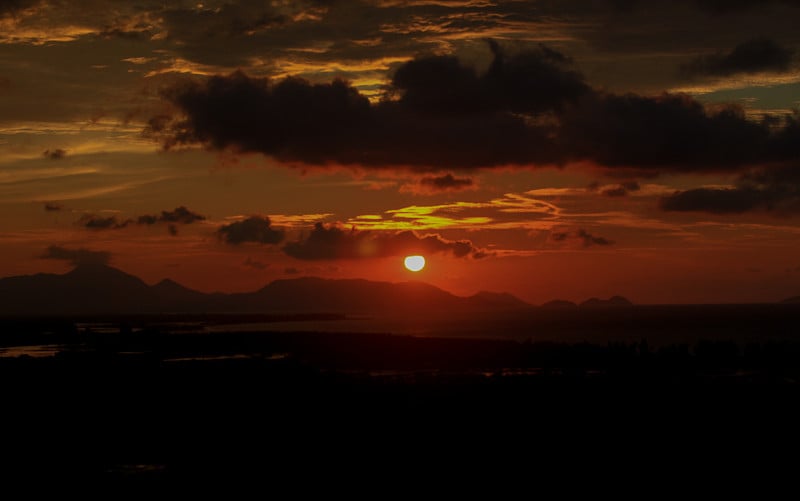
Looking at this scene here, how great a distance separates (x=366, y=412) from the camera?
39.0 metres

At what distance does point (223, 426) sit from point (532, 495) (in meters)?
15.5

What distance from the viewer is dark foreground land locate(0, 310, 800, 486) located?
1160 inches

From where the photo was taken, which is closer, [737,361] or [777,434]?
[777,434]

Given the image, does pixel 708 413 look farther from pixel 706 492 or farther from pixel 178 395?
pixel 178 395

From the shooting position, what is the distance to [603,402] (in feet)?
137

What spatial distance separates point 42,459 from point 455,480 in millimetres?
13649

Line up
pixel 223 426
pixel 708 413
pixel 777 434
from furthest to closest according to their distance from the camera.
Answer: pixel 708 413 < pixel 223 426 < pixel 777 434

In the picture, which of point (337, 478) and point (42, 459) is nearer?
point (337, 478)

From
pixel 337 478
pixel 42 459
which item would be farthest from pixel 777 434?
pixel 42 459

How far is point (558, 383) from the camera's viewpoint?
5038 cm

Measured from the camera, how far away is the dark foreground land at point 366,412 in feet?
96.6

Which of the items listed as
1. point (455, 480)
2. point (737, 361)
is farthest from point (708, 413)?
point (737, 361)

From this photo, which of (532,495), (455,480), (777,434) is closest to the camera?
(532,495)

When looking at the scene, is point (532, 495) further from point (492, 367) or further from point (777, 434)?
point (492, 367)
